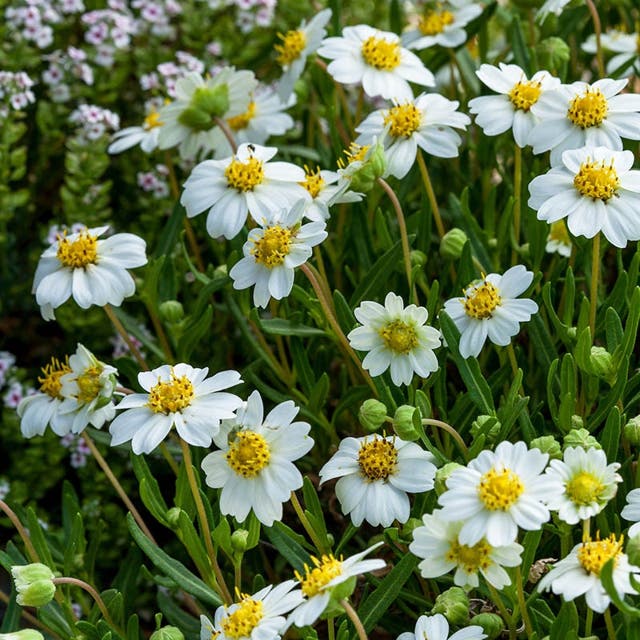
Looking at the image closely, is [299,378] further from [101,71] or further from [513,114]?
[101,71]

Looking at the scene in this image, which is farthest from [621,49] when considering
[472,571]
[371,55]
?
[472,571]

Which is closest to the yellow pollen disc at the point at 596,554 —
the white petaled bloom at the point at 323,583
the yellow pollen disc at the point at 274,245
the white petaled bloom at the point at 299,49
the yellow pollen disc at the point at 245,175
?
the white petaled bloom at the point at 323,583

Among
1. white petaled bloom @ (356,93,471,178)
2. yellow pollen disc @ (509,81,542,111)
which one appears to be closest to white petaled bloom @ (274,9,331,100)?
white petaled bloom @ (356,93,471,178)

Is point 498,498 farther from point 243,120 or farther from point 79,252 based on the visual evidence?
point 243,120

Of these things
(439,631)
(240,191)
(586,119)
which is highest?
(586,119)

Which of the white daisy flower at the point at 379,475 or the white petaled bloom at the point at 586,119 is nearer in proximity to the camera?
the white daisy flower at the point at 379,475

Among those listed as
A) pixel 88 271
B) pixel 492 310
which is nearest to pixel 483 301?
pixel 492 310

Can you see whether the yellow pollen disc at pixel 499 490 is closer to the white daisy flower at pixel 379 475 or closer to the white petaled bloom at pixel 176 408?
the white daisy flower at pixel 379 475
